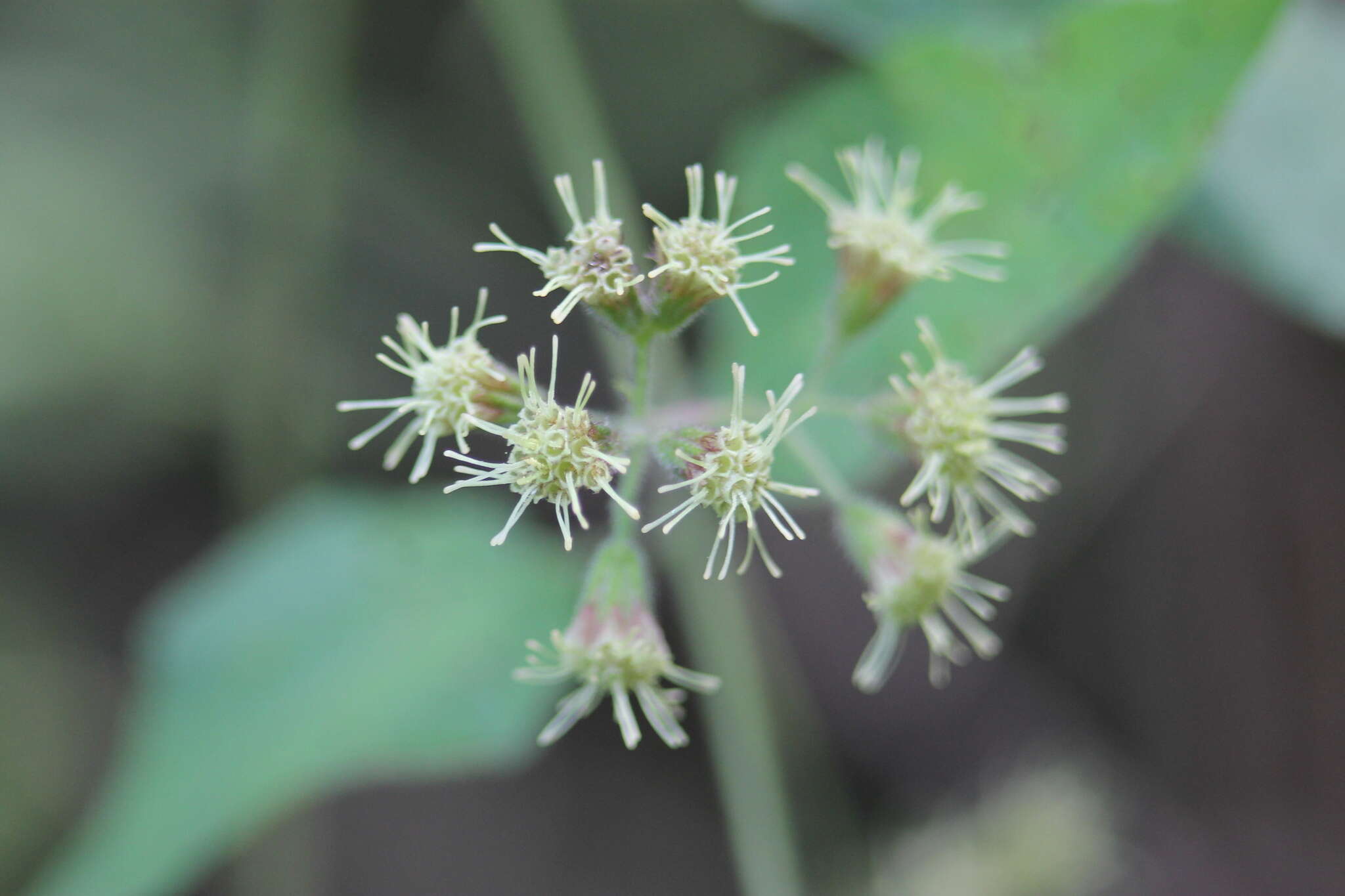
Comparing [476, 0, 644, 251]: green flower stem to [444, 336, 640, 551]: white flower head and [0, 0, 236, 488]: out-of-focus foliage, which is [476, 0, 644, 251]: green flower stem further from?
[444, 336, 640, 551]: white flower head

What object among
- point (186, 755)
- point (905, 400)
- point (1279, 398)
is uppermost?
point (1279, 398)

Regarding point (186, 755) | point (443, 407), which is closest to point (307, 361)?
point (186, 755)

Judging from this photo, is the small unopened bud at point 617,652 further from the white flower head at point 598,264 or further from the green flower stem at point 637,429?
the white flower head at point 598,264

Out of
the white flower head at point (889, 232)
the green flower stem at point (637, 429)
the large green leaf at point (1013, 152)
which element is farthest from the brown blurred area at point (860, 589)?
the green flower stem at point (637, 429)

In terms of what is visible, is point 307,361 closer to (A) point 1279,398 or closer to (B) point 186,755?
(B) point 186,755

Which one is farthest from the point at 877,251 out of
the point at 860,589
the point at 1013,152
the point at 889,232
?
the point at 860,589

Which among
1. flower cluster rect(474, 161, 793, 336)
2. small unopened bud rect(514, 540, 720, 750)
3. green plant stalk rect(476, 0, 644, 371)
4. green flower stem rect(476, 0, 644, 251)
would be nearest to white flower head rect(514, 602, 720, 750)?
small unopened bud rect(514, 540, 720, 750)

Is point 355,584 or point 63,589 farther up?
point 63,589
